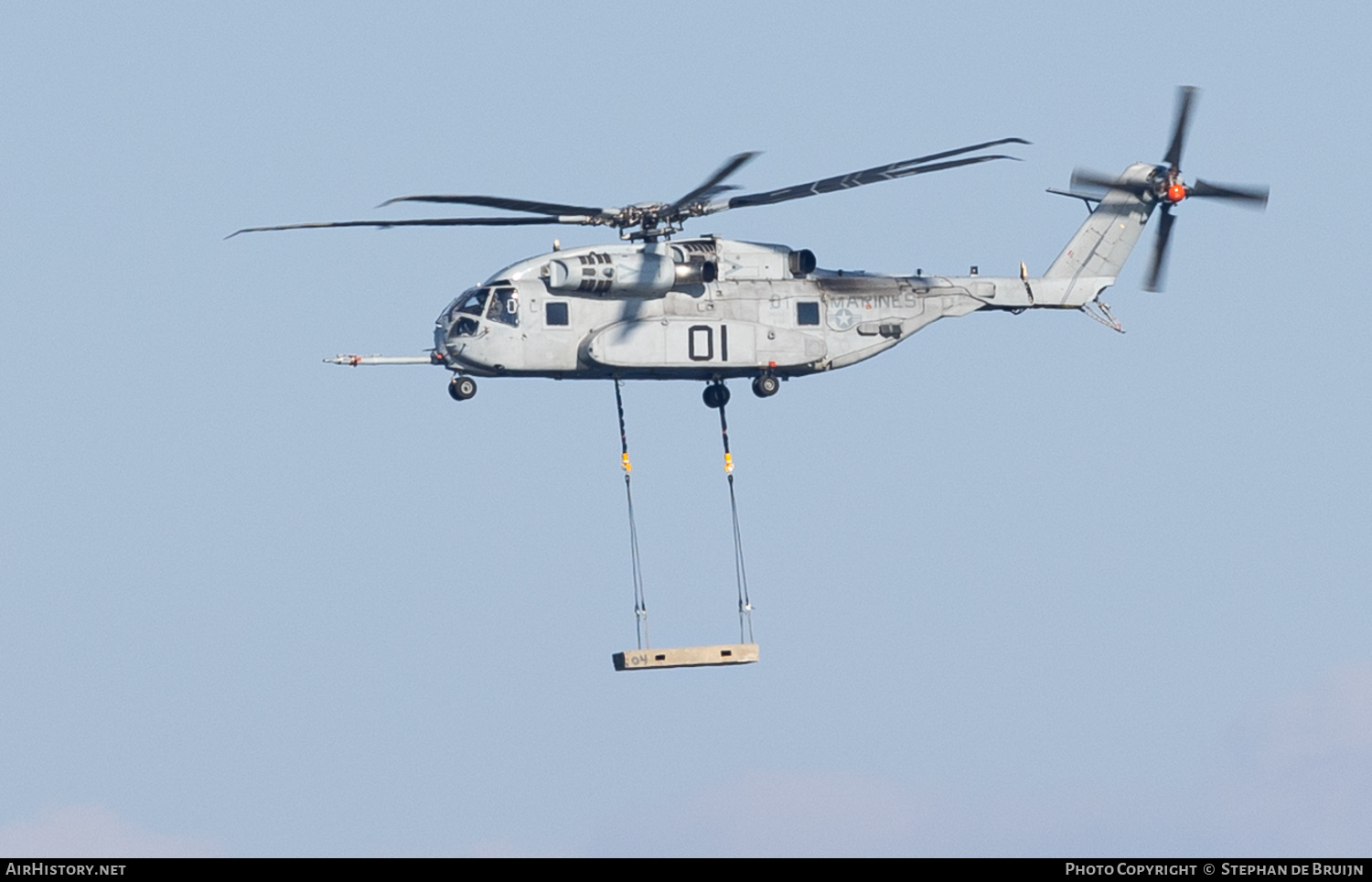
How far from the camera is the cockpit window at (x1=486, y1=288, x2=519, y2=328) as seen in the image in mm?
47906

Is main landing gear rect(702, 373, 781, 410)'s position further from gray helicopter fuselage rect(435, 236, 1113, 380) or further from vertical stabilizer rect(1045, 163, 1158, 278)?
vertical stabilizer rect(1045, 163, 1158, 278)

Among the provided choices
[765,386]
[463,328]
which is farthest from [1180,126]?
[463,328]

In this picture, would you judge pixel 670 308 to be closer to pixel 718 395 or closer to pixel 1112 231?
pixel 718 395

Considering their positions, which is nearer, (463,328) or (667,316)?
(463,328)

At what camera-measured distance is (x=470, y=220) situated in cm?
4797

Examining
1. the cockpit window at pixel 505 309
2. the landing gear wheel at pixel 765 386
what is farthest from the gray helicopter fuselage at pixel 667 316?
the landing gear wheel at pixel 765 386

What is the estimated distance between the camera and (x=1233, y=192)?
51.8m

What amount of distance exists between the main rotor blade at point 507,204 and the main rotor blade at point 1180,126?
12299mm

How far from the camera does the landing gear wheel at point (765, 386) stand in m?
49.4

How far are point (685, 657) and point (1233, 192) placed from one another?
15007 mm
